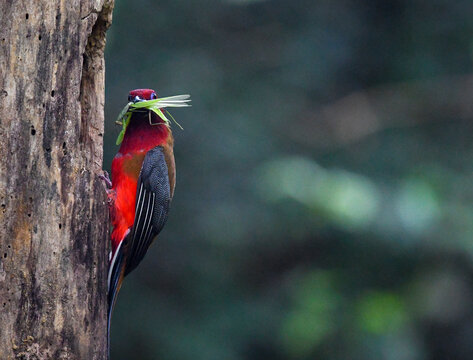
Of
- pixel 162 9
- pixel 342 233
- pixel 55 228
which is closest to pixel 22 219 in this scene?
pixel 55 228

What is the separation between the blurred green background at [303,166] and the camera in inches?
290

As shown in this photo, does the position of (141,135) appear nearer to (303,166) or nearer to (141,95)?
(141,95)

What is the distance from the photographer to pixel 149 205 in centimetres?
439

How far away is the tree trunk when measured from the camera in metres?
3.41

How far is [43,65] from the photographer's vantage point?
11.4ft

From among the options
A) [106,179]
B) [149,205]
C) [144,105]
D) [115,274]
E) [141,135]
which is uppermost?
[144,105]

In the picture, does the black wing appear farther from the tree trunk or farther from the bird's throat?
the tree trunk

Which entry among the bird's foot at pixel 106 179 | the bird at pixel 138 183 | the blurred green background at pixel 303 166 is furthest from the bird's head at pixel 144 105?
the blurred green background at pixel 303 166

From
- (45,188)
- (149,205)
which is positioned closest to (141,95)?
(149,205)

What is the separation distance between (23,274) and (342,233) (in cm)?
478

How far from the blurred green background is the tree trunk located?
11.4ft

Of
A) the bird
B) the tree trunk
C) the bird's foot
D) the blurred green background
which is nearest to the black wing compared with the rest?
the bird

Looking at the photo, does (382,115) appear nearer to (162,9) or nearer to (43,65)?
(162,9)

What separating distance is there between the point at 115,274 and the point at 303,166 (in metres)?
3.12
